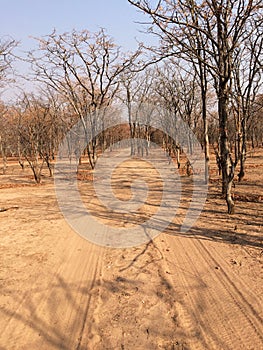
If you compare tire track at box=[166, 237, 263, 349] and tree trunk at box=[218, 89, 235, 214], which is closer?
tire track at box=[166, 237, 263, 349]

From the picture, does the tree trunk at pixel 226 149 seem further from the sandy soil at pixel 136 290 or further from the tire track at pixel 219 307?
the tire track at pixel 219 307

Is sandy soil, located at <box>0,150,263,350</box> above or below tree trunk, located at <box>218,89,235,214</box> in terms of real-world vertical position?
below

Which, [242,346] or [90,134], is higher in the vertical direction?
[90,134]

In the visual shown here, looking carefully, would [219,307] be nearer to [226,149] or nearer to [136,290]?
[136,290]

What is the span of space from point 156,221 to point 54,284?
3.60 metres

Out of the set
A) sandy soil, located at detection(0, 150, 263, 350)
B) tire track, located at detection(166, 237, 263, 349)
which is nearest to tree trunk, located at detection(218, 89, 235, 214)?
sandy soil, located at detection(0, 150, 263, 350)

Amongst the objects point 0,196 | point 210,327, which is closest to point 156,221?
point 210,327

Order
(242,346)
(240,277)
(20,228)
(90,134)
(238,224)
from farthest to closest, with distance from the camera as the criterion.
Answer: (90,134) < (20,228) < (238,224) < (240,277) < (242,346)

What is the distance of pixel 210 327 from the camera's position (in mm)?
3203

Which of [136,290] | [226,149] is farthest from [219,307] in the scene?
[226,149]

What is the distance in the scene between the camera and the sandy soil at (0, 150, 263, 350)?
10.2 ft

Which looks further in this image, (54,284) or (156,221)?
(156,221)

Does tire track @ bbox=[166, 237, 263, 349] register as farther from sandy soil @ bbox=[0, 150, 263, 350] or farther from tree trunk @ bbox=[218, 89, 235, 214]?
tree trunk @ bbox=[218, 89, 235, 214]

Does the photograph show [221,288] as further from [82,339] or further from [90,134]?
[90,134]
